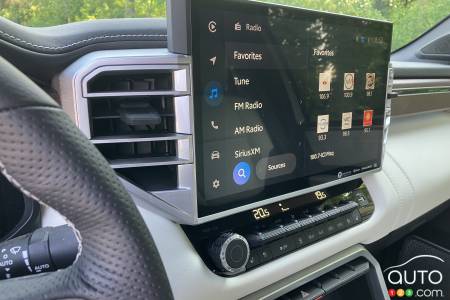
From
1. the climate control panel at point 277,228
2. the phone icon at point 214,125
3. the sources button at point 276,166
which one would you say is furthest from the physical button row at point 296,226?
the phone icon at point 214,125

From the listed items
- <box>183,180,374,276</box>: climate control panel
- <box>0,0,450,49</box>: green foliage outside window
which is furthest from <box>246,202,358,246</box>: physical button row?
<box>0,0,450,49</box>: green foliage outside window

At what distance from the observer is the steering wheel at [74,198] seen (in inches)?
13.7

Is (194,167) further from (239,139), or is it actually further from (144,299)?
(144,299)

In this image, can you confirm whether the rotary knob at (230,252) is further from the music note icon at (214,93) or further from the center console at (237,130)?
the music note icon at (214,93)

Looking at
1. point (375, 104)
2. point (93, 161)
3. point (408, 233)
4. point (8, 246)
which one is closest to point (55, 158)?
point (93, 161)

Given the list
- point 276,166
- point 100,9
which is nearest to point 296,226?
point 276,166

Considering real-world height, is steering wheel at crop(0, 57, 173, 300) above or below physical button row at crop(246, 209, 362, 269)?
above

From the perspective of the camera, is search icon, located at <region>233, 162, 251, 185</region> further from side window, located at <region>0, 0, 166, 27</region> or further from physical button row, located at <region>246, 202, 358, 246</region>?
side window, located at <region>0, 0, 166, 27</region>

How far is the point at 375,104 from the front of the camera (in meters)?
1.08

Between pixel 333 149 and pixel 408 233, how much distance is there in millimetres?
677

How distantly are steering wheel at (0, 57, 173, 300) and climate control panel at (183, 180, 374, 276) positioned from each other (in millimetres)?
388

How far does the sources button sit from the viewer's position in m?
0.85

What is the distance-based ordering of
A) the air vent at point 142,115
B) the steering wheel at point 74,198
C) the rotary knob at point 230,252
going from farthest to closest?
1. the rotary knob at point 230,252
2. the air vent at point 142,115
3. the steering wheel at point 74,198

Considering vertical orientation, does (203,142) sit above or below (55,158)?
below
